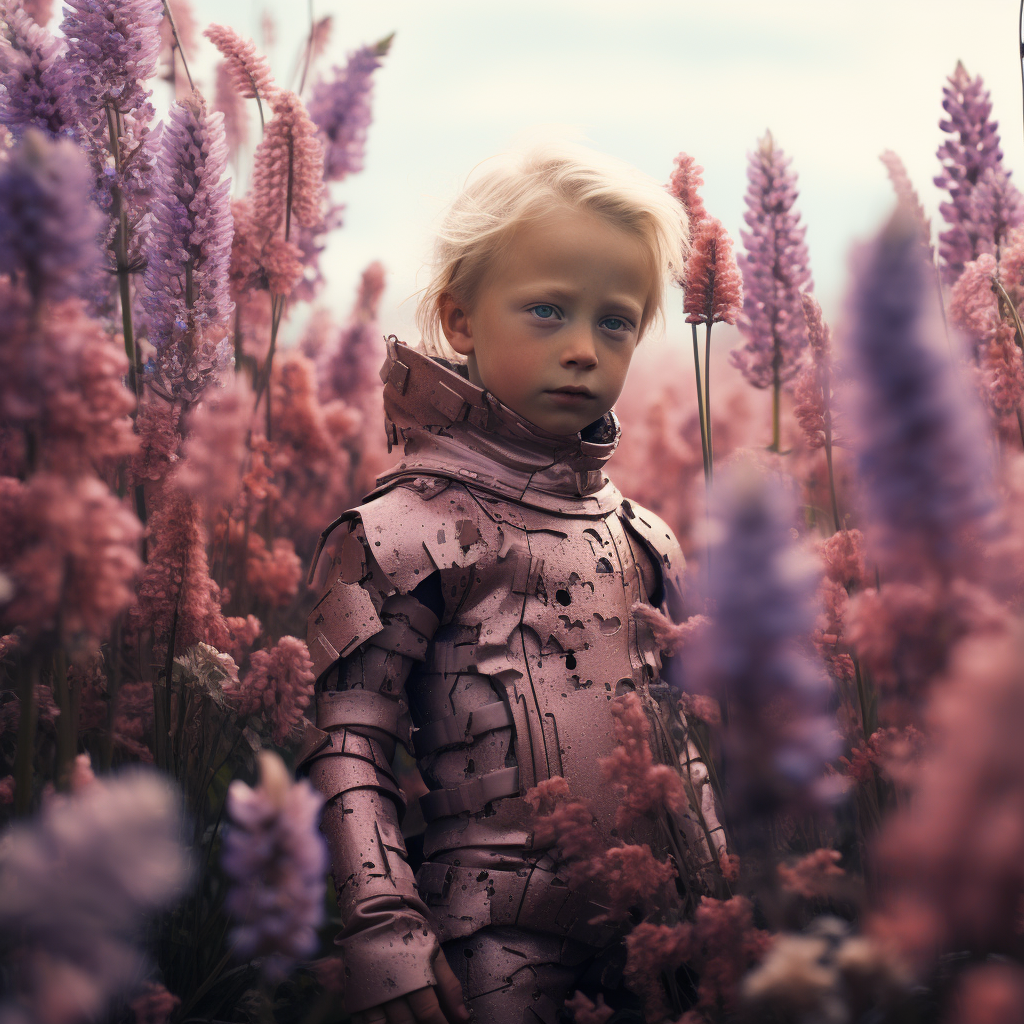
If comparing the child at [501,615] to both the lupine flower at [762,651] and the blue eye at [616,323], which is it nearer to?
the blue eye at [616,323]

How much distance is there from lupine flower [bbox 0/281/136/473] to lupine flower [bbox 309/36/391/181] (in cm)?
175

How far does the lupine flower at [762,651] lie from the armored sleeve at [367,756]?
68 cm

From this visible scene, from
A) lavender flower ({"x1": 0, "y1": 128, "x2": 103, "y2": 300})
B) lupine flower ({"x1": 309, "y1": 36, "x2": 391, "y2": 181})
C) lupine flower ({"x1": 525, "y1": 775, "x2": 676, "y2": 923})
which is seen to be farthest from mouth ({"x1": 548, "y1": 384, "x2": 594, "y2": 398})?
lupine flower ({"x1": 309, "y1": 36, "x2": 391, "y2": 181})

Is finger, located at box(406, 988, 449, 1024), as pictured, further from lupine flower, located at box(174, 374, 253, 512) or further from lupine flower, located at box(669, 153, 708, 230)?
lupine flower, located at box(669, 153, 708, 230)

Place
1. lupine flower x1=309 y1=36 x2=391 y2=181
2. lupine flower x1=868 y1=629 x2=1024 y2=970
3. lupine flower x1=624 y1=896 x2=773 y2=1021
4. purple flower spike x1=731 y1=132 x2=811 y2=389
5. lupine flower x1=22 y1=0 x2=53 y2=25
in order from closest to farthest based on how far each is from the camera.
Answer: lupine flower x1=868 y1=629 x2=1024 y2=970
lupine flower x1=624 y1=896 x2=773 y2=1021
purple flower spike x1=731 y1=132 x2=811 y2=389
lupine flower x1=22 y1=0 x2=53 y2=25
lupine flower x1=309 y1=36 x2=391 y2=181

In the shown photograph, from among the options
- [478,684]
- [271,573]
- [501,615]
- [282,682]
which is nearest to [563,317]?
[501,615]

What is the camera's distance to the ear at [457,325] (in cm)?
143

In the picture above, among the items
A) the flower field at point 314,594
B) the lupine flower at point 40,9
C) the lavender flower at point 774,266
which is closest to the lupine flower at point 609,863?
the flower field at point 314,594

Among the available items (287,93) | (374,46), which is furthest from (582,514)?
(374,46)

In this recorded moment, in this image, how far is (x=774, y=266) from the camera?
1.73 m

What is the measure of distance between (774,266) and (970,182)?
14.4 inches

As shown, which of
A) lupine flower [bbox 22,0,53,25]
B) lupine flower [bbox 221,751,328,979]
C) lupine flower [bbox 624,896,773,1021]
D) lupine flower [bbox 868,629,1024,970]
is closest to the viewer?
lupine flower [bbox 868,629,1024,970]

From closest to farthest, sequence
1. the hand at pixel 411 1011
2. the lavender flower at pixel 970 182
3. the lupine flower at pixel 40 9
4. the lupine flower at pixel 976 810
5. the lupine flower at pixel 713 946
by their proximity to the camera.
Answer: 1. the lupine flower at pixel 976 810
2. the lupine flower at pixel 713 946
3. the hand at pixel 411 1011
4. the lavender flower at pixel 970 182
5. the lupine flower at pixel 40 9

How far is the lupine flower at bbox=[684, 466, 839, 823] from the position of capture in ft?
1.54
